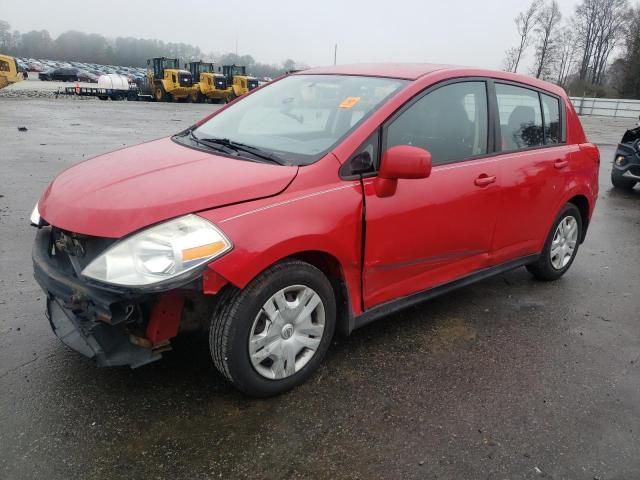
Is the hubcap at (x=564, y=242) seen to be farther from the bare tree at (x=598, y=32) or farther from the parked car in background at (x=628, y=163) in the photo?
the bare tree at (x=598, y=32)

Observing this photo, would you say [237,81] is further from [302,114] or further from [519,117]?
[302,114]

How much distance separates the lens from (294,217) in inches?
104

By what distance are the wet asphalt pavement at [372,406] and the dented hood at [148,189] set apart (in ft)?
2.64

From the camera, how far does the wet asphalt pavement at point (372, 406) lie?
93.0 inches

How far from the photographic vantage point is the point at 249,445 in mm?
2453

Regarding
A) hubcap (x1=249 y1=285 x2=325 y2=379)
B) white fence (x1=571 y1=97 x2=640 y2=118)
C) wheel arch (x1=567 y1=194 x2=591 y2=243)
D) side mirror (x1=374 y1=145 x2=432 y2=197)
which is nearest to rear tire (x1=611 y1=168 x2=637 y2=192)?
wheel arch (x1=567 y1=194 x2=591 y2=243)

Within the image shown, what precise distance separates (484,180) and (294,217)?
1.55 metres

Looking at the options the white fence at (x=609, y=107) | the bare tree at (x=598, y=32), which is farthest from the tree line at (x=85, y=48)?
the white fence at (x=609, y=107)

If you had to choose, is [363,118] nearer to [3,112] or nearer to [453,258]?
[453,258]

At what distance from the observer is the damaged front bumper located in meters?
2.35

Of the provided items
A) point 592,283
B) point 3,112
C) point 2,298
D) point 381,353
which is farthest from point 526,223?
point 3,112

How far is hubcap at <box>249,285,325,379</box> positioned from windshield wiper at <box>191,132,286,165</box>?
2.40 feet

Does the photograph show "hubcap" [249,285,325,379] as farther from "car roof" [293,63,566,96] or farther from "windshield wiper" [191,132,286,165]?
"car roof" [293,63,566,96]

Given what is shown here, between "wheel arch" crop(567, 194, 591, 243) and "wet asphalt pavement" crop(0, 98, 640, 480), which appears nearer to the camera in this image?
"wet asphalt pavement" crop(0, 98, 640, 480)
